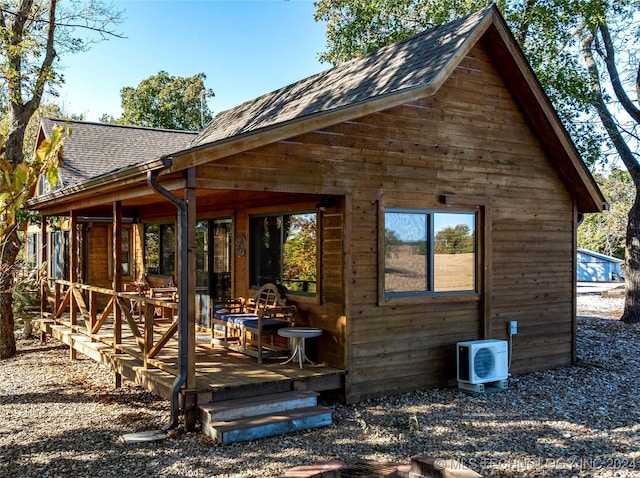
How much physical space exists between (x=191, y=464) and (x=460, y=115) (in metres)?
5.94

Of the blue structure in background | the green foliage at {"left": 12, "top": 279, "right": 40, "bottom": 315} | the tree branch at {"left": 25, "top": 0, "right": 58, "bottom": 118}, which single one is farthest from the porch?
the blue structure in background

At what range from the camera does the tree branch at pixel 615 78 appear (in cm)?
1537

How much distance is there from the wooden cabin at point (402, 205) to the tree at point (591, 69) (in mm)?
6643

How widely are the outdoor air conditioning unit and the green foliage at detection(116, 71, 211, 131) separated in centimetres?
2861

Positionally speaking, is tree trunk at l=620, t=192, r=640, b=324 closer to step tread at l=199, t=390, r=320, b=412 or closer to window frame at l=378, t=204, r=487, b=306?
window frame at l=378, t=204, r=487, b=306

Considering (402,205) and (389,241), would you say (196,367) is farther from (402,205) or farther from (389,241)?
(402,205)

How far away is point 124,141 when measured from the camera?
18.4 meters

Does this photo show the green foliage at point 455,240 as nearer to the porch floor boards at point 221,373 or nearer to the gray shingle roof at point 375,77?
the gray shingle roof at point 375,77

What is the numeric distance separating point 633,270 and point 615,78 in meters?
5.15

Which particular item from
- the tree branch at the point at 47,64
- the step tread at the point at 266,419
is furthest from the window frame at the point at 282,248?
the tree branch at the point at 47,64

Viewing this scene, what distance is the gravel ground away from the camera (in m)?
5.24

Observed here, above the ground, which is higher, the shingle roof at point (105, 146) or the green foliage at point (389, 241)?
the shingle roof at point (105, 146)

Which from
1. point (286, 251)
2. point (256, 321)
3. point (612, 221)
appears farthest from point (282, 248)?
point (612, 221)

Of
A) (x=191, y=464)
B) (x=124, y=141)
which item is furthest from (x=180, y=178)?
(x=124, y=141)
